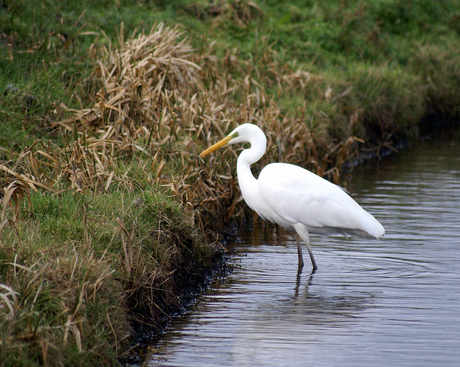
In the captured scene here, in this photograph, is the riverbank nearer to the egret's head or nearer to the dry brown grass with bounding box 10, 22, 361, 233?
the dry brown grass with bounding box 10, 22, 361, 233

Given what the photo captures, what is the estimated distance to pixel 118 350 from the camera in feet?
14.8

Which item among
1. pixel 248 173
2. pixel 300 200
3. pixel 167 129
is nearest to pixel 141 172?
pixel 248 173

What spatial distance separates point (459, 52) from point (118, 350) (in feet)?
56.5

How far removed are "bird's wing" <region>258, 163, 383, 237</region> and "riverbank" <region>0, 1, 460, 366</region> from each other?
0.84m

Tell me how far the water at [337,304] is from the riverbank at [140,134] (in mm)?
426

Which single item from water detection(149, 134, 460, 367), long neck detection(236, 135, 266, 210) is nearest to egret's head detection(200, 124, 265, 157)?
long neck detection(236, 135, 266, 210)

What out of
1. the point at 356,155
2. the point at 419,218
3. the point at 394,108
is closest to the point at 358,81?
the point at 394,108

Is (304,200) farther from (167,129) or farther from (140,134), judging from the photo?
(140,134)

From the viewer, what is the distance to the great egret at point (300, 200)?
7031 millimetres

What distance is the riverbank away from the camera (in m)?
4.38

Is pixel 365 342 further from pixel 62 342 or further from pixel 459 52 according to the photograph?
pixel 459 52

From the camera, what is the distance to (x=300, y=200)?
23.3 feet

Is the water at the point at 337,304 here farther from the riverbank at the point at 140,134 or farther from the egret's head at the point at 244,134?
the egret's head at the point at 244,134

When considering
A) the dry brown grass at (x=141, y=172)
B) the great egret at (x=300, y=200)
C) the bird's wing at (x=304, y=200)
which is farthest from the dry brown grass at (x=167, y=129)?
the bird's wing at (x=304, y=200)
